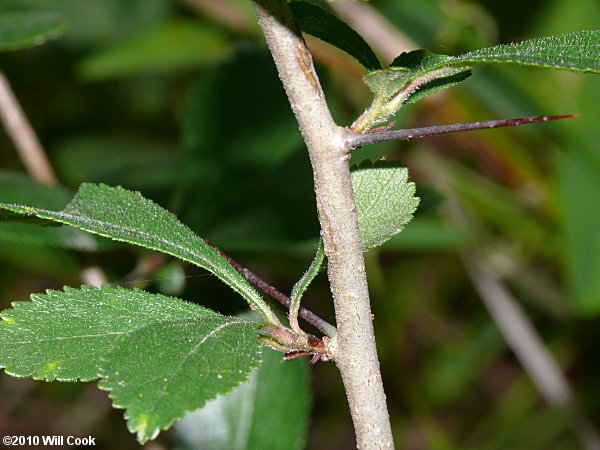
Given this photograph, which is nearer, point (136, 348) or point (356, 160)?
point (136, 348)

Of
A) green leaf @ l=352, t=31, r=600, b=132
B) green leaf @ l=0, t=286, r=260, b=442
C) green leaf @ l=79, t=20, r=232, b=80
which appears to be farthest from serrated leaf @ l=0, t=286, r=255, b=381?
green leaf @ l=79, t=20, r=232, b=80

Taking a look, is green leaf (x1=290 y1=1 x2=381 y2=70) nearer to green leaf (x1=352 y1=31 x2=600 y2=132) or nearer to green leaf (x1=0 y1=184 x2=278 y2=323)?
green leaf (x1=352 y1=31 x2=600 y2=132)

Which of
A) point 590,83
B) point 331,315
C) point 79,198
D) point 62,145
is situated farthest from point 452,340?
point 79,198

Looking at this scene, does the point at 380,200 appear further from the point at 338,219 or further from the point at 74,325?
the point at 74,325

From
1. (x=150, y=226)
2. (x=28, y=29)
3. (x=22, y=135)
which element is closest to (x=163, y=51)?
(x=22, y=135)

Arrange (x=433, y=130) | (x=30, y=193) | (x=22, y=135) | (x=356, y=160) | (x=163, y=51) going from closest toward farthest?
(x=433, y=130)
(x=30, y=193)
(x=356, y=160)
(x=22, y=135)
(x=163, y=51)

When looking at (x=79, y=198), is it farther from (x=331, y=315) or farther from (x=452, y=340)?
(x=452, y=340)

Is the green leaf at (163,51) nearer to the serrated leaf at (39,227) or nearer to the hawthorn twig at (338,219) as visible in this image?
the serrated leaf at (39,227)

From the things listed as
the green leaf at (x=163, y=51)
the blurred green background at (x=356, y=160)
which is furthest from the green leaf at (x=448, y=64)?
the green leaf at (x=163, y=51)
